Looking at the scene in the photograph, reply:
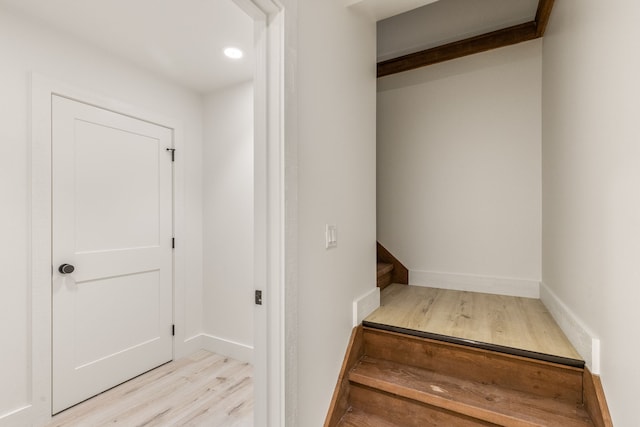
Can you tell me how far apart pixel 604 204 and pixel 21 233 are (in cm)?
296

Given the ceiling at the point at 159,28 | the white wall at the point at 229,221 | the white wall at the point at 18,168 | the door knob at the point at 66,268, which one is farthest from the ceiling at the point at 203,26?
the door knob at the point at 66,268

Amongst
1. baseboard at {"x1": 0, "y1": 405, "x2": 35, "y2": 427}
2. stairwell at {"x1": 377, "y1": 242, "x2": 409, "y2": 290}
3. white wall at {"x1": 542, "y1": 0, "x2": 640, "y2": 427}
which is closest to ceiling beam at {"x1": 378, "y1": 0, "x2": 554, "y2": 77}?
white wall at {"x1": 542, "y1": 0, "x2": 640, "y2": 427}

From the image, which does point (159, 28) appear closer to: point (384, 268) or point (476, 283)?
point (384, 268)

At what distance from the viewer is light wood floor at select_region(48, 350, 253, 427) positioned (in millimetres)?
1958

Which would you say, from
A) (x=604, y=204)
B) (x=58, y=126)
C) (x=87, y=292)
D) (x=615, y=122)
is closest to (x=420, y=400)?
(x=604, y=204)

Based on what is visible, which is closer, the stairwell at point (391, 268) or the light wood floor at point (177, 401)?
the light wood floor at point (177, 401)

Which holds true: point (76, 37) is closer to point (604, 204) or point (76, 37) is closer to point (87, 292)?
point (87, 292)

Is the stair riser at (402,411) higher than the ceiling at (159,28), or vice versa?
the ceiling at (159,28)

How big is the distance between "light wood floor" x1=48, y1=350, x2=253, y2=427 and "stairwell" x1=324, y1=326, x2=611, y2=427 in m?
0.85

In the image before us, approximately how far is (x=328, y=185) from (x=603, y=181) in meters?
1.06

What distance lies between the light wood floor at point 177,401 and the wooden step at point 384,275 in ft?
4.20

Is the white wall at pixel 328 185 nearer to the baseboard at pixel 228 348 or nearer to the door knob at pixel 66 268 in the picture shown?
the baseboard at pixel 228 348

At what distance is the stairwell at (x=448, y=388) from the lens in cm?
130

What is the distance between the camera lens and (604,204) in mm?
1095
